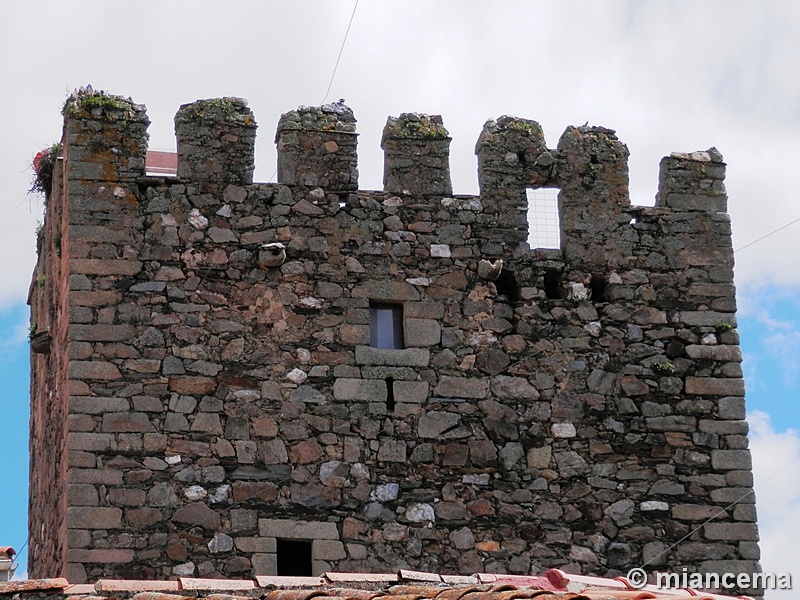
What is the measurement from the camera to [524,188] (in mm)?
12977

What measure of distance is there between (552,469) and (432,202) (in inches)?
84.1

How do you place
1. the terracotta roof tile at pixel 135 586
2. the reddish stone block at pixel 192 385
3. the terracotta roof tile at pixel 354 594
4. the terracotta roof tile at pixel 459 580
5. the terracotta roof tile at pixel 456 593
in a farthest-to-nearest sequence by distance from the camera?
the reddish stone block at pixel 192 385 < the terracotta roof tile at pixel 459 580 < the terracotta roof tile at pixel 135 586 < the terracotta roof tile at pixel 354 594 < the terracotta roof tile at pixel 456 593

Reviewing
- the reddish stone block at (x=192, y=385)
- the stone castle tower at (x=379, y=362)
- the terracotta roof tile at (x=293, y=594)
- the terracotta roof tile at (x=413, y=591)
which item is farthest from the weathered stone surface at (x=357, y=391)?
the terracotta roof tile at (x=293, y=594)

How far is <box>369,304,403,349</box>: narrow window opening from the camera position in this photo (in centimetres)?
1240

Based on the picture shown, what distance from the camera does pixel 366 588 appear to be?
32.5ft

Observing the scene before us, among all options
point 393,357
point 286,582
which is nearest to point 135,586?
point 286,582

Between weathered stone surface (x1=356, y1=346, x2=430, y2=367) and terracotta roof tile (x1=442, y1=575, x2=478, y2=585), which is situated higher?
weathered stone surface (x1=356, y1=346, x2=430, y2=367)

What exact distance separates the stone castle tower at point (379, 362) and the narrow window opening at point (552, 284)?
0.02 m

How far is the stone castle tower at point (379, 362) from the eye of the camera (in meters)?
11.8

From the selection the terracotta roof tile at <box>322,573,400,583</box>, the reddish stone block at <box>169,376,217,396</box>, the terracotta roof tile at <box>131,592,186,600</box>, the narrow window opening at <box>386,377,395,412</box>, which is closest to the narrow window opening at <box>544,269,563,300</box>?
the narrow window opening at <box>386,377,395,412</box>

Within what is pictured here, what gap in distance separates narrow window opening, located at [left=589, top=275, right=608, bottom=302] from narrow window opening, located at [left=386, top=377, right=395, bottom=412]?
1.73 meters

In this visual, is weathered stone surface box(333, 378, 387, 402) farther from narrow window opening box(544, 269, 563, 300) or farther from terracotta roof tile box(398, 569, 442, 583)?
terracotta roof tile box(398, 569, 442, 583)

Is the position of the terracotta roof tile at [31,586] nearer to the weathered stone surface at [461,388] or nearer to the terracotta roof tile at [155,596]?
the terracotta roof tile at [155,596]

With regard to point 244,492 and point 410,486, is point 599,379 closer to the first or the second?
point 410,486
